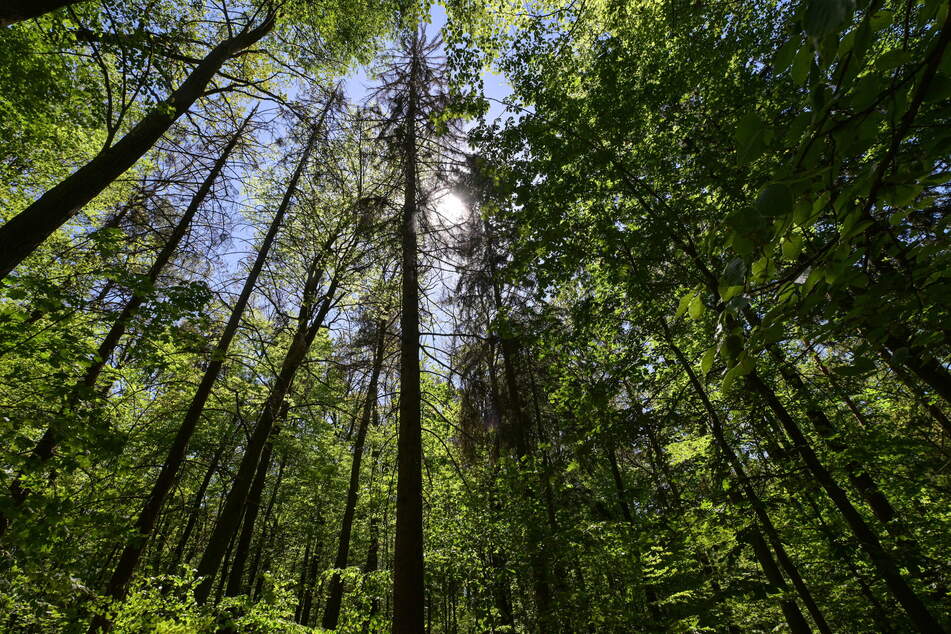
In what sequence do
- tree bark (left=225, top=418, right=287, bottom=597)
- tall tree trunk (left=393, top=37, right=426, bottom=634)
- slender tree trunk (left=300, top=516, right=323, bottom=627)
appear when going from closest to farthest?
tall tree trunk (left=393, top=37, right=426, bottom=634), tree bark (left=225, top=418, right=287, bottom=597), slender tree trunk (left=300, top=516, right=323, bottom=627)

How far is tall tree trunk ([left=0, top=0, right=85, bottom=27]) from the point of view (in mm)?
2857

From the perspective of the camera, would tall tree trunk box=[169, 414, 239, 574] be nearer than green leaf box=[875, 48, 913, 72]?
No

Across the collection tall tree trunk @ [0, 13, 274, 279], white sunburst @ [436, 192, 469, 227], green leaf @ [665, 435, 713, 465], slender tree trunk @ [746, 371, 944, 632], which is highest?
white sunburst @ [436, 192, 469, 227]

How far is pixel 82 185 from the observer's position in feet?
11.9

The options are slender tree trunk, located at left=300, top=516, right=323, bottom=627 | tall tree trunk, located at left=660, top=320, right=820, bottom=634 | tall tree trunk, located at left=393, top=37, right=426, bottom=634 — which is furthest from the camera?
slender tree trunk, located at left=300, top=516, right=323, bottom=627

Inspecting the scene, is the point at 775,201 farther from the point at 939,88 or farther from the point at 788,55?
the point at 939,88

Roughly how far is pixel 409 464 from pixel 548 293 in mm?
3147

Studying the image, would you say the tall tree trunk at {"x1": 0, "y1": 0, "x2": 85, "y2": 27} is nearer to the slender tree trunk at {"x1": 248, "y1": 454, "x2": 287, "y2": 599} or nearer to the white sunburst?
the white sunburst

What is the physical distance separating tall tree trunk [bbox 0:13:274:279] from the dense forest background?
0.03 meters

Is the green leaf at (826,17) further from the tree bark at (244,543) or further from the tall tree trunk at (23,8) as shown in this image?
the tree bark at (244,543)

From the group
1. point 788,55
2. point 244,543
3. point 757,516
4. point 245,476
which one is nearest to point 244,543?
point 244,543

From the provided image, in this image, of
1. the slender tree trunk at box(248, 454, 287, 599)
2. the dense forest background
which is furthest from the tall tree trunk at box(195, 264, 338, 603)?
the slender tree trunk at box(248, 454, 287, 599)

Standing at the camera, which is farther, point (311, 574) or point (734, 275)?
point (311, 574)

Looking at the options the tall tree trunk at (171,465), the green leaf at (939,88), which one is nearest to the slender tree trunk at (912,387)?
the green leaf at (939,88)
